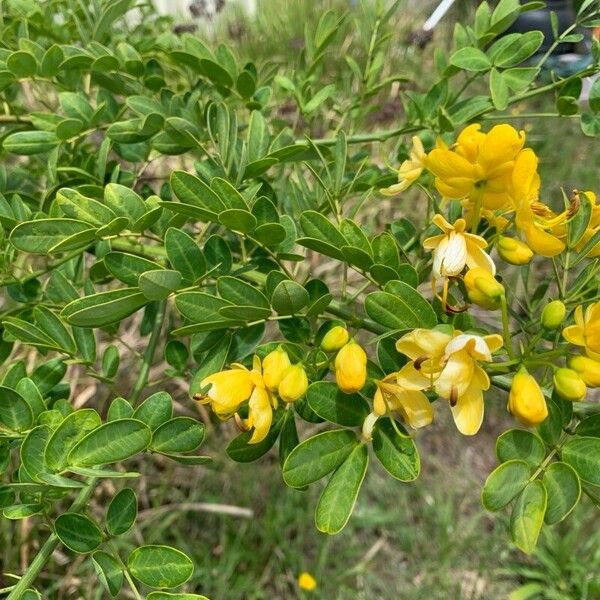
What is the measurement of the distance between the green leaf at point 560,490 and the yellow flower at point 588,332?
76 mm

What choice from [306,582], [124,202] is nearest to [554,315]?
[124,202]

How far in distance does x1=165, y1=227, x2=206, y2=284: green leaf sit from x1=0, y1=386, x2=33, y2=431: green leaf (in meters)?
0.15

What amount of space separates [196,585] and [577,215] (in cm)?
133

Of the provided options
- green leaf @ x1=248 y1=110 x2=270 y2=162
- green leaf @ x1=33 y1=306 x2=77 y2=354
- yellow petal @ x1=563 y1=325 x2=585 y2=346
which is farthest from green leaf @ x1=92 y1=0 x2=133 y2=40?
yellow petal @ x1=563 y1=325 x2=585 y2=346

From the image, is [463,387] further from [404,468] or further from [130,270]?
[130,270]

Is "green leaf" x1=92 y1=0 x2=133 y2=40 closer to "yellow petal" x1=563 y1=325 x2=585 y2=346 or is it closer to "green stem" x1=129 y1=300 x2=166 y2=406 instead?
"green stem" x1=129 y1=300 x2=166 y2=406

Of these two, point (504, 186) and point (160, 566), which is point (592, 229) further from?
point (160, 566)

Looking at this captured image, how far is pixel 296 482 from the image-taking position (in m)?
0.45

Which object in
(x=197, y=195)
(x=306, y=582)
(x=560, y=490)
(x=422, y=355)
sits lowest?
(x=306, y=582)

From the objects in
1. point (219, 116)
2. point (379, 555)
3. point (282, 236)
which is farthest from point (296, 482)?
point (379, 555)

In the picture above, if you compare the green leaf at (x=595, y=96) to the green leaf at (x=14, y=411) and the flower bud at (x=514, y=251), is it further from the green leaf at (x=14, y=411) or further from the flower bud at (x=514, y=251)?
the green leaf at (x=14, y=411)

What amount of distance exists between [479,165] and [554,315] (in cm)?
11

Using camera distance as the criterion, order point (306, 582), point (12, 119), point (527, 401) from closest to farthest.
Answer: point (527, 401)
point (12, 119)
point (306, 582)

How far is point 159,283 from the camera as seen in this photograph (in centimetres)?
47
